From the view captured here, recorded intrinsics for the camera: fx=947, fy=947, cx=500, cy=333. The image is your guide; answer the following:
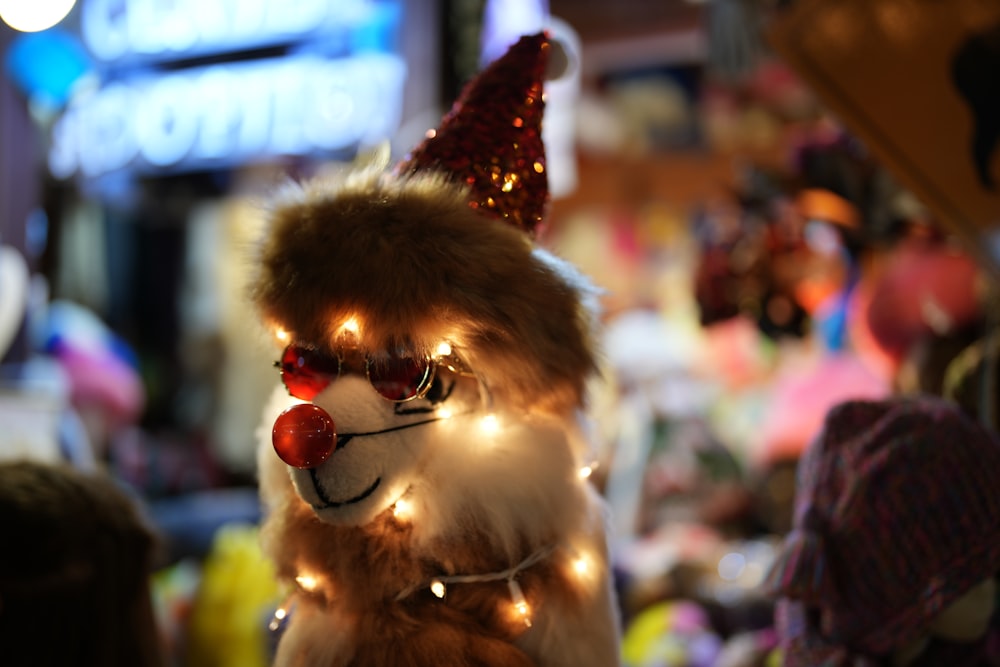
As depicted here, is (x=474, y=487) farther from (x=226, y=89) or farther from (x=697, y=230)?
(x=697, y=230)

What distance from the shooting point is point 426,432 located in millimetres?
954

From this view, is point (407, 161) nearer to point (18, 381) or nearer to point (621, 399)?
point (18, 381)

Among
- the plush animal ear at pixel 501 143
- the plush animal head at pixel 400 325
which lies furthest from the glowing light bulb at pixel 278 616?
the plush animal ear at pixel 501 143

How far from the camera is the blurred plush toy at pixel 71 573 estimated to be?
45.6 inches

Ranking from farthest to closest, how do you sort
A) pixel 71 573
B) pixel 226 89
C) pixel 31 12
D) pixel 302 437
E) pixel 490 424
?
pixel 226 89 → pixel 31 12 → pixel 71 573 → pixel 490 424 → pixel 302 437

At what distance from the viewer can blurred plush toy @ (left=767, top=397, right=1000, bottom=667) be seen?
1.05 metres

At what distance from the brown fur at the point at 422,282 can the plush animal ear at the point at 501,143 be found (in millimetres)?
58

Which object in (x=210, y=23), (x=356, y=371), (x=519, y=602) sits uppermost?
(x=210, y=23)

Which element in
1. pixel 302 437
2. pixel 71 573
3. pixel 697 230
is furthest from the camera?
pixel 697 230

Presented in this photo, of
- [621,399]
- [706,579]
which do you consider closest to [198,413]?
[621,399]

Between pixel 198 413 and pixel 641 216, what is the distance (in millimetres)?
2040

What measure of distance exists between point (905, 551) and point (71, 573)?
3.27 feet

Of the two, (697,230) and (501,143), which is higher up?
(501,143)

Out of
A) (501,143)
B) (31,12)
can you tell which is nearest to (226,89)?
(31,12)
